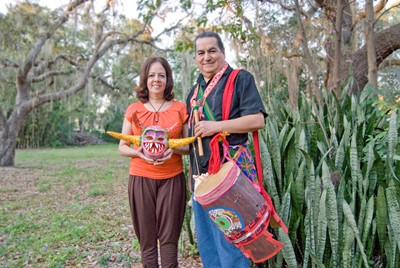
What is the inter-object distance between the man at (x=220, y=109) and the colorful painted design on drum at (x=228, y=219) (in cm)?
17

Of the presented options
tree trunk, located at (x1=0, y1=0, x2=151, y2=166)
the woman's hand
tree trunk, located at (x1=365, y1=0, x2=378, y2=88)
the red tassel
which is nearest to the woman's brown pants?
the woman's hand

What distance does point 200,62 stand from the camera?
5.67ft

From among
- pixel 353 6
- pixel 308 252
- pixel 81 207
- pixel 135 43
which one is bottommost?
pixel 81 207

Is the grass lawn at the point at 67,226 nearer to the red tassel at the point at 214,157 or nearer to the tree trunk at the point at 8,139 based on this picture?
the red tassel at the point at 214,157

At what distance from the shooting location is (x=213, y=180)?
60.4 inches

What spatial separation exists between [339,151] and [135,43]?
10.9 m

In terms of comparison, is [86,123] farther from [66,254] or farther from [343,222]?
[343,222]

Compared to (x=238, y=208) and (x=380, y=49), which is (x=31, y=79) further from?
(x=238, y=208)

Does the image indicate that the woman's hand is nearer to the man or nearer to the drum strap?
the man

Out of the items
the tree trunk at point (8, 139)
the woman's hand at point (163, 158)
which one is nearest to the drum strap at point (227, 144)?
the woman's hand at point (163, 158)

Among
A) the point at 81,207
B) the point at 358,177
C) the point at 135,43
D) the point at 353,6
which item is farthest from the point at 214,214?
the point at 135,43

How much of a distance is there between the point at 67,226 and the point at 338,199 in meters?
3.31

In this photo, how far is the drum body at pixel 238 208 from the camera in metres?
1.48

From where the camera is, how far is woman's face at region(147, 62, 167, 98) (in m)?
2.03
